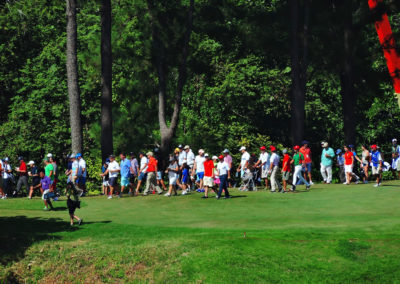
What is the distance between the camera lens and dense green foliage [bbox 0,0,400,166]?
3812 centimetres

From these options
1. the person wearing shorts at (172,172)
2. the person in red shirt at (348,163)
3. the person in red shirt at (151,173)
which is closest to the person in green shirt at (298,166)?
the person in red shirt at (348,163)

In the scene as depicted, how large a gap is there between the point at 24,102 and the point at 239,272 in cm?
2944

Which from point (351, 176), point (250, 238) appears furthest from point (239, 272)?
point (351, 176)

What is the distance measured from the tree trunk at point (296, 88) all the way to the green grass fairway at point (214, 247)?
13.2 meters

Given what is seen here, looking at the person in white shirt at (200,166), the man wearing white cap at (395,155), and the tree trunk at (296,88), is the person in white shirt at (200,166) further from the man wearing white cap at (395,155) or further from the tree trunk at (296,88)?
the man wearing white cap at (395,155)

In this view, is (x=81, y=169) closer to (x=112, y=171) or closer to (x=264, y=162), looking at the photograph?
(x=112, y=171)

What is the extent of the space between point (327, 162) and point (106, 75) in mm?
11300

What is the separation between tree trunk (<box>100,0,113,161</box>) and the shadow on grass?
10551 millimetres

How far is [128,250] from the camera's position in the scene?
52.7 feet

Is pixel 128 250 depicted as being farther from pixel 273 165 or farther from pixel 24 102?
pixel 24 102

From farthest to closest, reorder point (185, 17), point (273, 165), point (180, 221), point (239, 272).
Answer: point (185, 17) → point (273, 165) → point (180, 221) → point (239, 272)

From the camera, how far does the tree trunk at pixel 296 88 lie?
33.9m

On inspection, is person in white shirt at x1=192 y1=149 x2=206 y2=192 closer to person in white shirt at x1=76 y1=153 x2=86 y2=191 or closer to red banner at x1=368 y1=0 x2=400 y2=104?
person in white shirt at x1=76 y1=153 x2=86 y2=191

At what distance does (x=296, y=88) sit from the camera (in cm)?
3428
